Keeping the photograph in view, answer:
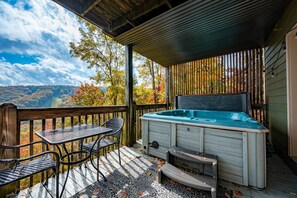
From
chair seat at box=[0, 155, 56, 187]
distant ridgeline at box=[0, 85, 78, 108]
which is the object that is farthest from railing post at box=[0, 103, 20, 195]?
distant ridgeline at box=[0, 85, 78, 108]

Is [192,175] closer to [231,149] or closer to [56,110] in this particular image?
[231,149]

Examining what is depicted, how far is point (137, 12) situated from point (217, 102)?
3.54 metres

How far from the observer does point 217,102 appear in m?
4.21

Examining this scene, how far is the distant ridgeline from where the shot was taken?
5342 mm

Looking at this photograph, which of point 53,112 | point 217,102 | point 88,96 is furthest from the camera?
point 88,96

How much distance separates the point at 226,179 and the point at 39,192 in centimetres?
266

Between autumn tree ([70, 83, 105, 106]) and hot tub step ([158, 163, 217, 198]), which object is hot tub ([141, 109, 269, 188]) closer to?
hot tub step ([158, 163, 217, 198])

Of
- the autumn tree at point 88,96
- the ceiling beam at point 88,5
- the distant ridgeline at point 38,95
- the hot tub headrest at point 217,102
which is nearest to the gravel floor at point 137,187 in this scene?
the hot tub headrest at point 217,102

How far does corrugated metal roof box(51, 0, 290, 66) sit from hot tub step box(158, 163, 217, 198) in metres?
2.73

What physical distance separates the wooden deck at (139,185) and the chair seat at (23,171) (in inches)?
14.0

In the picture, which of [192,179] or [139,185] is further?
[139,185]

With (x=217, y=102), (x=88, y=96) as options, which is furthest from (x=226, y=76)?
(x=88, y=96)

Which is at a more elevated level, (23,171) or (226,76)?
(226,76)

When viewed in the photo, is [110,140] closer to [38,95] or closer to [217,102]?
[217,102]
